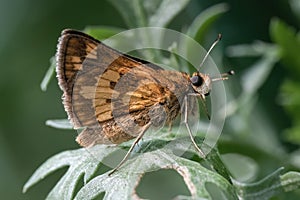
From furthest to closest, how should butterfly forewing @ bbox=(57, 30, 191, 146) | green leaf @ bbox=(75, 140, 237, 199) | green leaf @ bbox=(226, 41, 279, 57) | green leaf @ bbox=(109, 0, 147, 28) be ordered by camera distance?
green leaf @ bbox=(226, 41, 279, 57)
green leaf @ bbox=(109, 0, 147, 28)
butterfly forewing @ bbox=(57, 30, 191, 146)
green leaf @ bbox=(75, 140, 237, 199)

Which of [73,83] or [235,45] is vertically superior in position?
[73,83]

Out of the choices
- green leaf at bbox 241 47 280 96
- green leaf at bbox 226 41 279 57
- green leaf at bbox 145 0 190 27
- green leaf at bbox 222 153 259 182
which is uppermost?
green leaf at bbox 145 0 190 27

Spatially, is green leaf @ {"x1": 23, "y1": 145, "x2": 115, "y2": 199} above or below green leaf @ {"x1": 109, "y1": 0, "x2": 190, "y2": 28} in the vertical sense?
below

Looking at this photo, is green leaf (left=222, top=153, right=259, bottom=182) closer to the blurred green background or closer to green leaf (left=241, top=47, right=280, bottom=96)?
green leaf (left=241, top=47, right=280, bottom=96)

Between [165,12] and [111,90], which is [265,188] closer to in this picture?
[111,90]

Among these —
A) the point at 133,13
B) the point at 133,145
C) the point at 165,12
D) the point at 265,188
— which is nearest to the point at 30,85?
the point at 133,13

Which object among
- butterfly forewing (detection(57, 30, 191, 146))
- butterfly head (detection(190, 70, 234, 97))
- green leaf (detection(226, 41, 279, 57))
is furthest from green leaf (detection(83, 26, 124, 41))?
green leaf (detection(226, 41, 279, 57))

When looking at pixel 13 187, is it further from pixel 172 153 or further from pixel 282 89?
pixel 172 153

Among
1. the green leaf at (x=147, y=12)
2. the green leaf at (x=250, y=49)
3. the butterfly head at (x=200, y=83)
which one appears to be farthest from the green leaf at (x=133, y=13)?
the butterfly head at (x=200, y=83)

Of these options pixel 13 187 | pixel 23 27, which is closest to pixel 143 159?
pixel 13 187
